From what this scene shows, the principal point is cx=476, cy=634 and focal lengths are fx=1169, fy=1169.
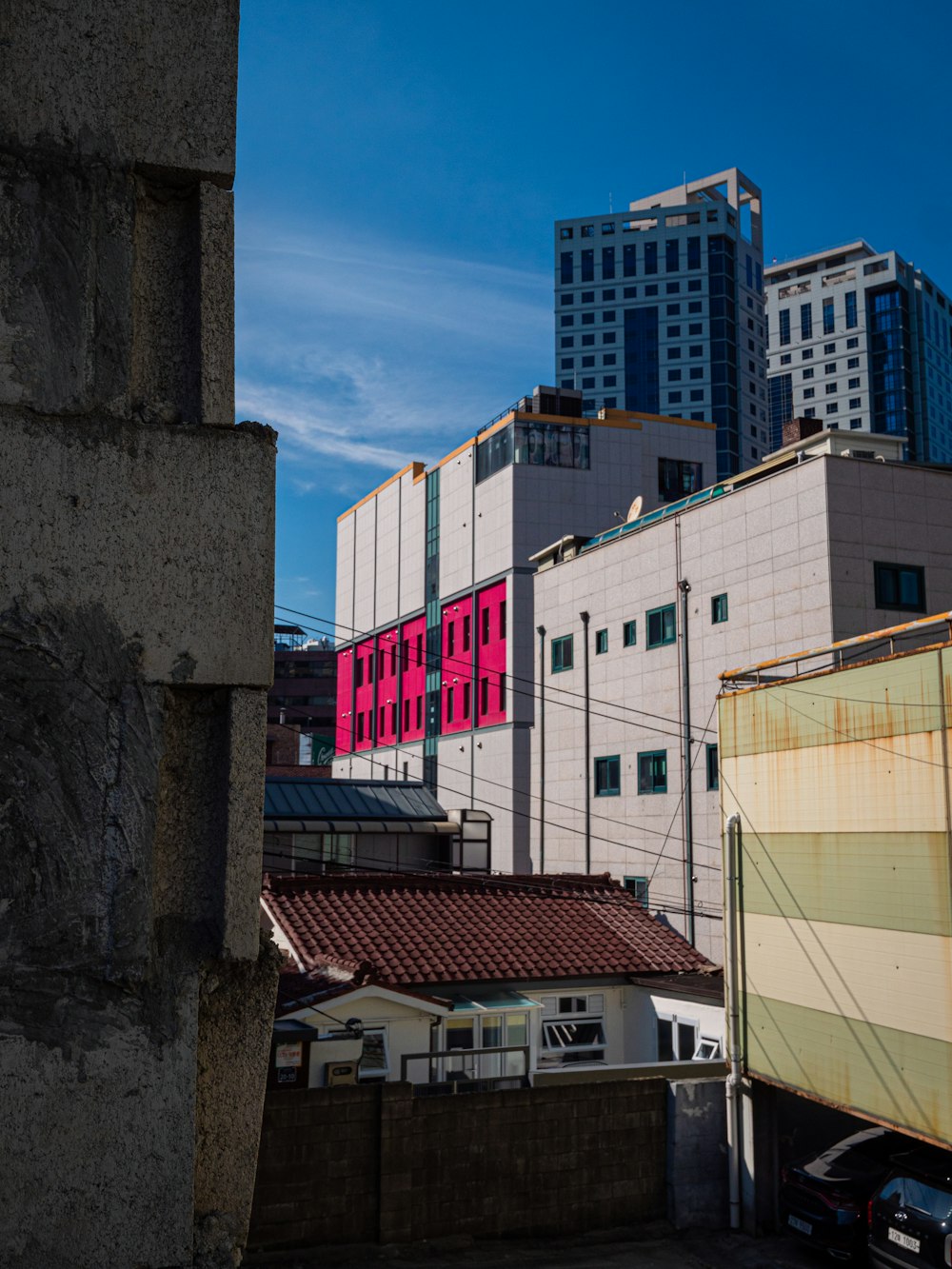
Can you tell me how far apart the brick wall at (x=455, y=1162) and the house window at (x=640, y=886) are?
17947 millimetres

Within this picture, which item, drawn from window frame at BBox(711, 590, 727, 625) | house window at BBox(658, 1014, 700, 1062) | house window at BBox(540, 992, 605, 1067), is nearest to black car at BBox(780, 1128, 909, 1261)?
house window at BBox(658, 1014, 700, 1062)

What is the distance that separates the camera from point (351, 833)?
3728 cm

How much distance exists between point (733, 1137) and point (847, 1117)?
2.75m

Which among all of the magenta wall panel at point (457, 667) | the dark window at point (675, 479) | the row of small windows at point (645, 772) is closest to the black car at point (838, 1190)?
the row of small windows at point (645, 772)

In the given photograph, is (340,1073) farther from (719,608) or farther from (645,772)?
(645,772)

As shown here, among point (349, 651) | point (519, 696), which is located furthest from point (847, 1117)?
point (349, 651)

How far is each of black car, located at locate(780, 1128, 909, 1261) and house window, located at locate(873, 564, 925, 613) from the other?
1497 centimetres

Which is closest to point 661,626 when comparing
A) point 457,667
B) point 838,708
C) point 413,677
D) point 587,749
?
point 587,749

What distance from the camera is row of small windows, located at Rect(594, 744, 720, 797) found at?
3406cm

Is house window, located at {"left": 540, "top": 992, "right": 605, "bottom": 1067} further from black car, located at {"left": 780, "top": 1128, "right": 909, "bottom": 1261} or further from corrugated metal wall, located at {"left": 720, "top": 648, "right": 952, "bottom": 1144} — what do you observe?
black car, located at {"left": 780, "top": 1128, "right": 909, "bottom": 1261}

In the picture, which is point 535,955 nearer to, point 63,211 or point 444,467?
point 63,211

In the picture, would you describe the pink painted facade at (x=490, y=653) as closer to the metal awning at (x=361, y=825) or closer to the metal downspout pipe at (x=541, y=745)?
the metal downspout pipe at (x=541, y=745)

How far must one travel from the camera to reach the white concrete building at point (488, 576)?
55.6 metres

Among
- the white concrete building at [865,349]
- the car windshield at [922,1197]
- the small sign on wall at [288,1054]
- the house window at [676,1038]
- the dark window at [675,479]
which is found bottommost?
the car windshield at [922,1197]
